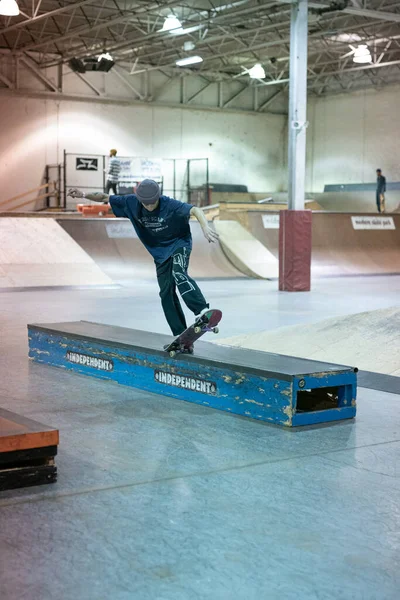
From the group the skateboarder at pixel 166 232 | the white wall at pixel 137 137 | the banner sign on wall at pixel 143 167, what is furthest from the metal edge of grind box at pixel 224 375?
the white wall at pixel 137 137

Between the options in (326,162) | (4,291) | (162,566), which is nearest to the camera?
(162,566)

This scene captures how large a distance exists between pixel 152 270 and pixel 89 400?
530 inches

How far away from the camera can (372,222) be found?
23891 millimetres

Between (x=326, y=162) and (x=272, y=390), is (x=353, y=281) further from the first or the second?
(x=326, y=162)

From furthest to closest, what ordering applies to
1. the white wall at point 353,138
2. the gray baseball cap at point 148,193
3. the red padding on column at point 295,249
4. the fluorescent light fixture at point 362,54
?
the white wall at point 353,138
the fluorescent light fixture at point 362,54
the red padding on column at point 295,249
the gray baseball cap at point 148,193

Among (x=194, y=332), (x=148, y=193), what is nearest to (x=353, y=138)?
(x=148, y=193)

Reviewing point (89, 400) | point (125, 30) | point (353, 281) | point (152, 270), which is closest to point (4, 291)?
point (152, 270)

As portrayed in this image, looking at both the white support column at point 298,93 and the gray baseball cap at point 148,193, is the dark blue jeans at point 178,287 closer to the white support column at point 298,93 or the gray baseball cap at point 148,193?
the gray baseball cap at point 148,193

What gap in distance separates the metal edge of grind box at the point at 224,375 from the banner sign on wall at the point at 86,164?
1014 inches

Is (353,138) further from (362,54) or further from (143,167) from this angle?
(143,167)

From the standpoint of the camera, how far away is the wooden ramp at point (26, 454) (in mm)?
3574

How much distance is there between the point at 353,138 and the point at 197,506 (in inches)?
1356

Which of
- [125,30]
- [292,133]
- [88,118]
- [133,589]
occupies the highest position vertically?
[125,30]

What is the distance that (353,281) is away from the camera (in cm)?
1922
